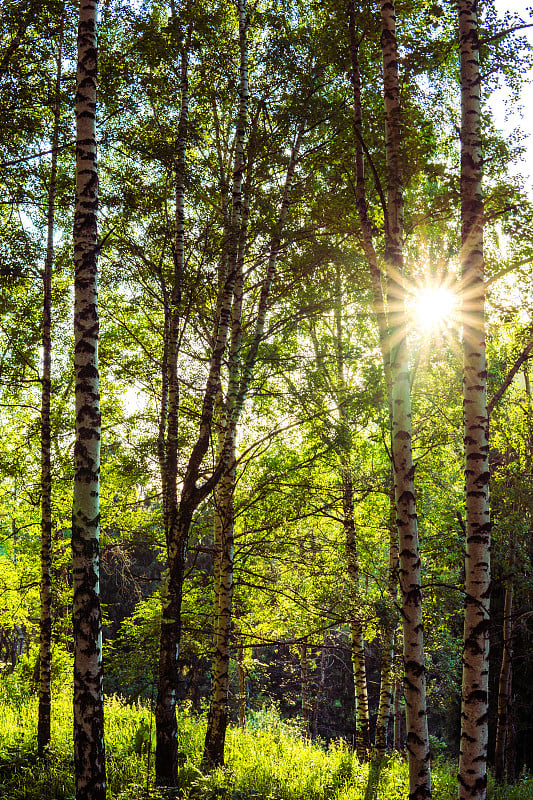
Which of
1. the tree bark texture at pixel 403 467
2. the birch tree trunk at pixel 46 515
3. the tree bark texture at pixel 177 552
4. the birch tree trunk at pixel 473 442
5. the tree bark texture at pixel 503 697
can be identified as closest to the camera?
the birch tree trunk at pixel 473 442

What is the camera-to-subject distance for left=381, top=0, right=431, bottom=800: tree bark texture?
15.9ft

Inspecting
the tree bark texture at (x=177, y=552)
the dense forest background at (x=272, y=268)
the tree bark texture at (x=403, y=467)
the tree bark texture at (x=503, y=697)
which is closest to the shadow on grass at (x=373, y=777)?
the dense forest background at (x=272, y=268)

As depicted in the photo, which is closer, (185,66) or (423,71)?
(423,71)

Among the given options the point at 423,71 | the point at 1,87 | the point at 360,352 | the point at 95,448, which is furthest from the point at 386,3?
the point at 95,448

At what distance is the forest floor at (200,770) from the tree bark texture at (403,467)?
2184 mm

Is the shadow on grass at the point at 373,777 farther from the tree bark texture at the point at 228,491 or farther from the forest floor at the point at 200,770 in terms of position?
the tree bark texture at the point at 228,491

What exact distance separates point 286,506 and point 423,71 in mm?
6714

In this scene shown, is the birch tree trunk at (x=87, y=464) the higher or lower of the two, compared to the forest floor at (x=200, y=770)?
higher

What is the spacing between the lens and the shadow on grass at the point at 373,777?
768cm

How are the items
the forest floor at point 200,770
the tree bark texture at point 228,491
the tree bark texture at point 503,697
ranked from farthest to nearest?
the tree bark texture at point 503,697 < the tree bark texture at point 228,491 < the forest floor at point 200,770

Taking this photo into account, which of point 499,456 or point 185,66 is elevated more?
point 185,66

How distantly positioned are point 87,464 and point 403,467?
2870 millimetres

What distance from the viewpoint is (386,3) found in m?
5.73

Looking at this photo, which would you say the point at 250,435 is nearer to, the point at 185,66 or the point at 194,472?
the point at 194,472
